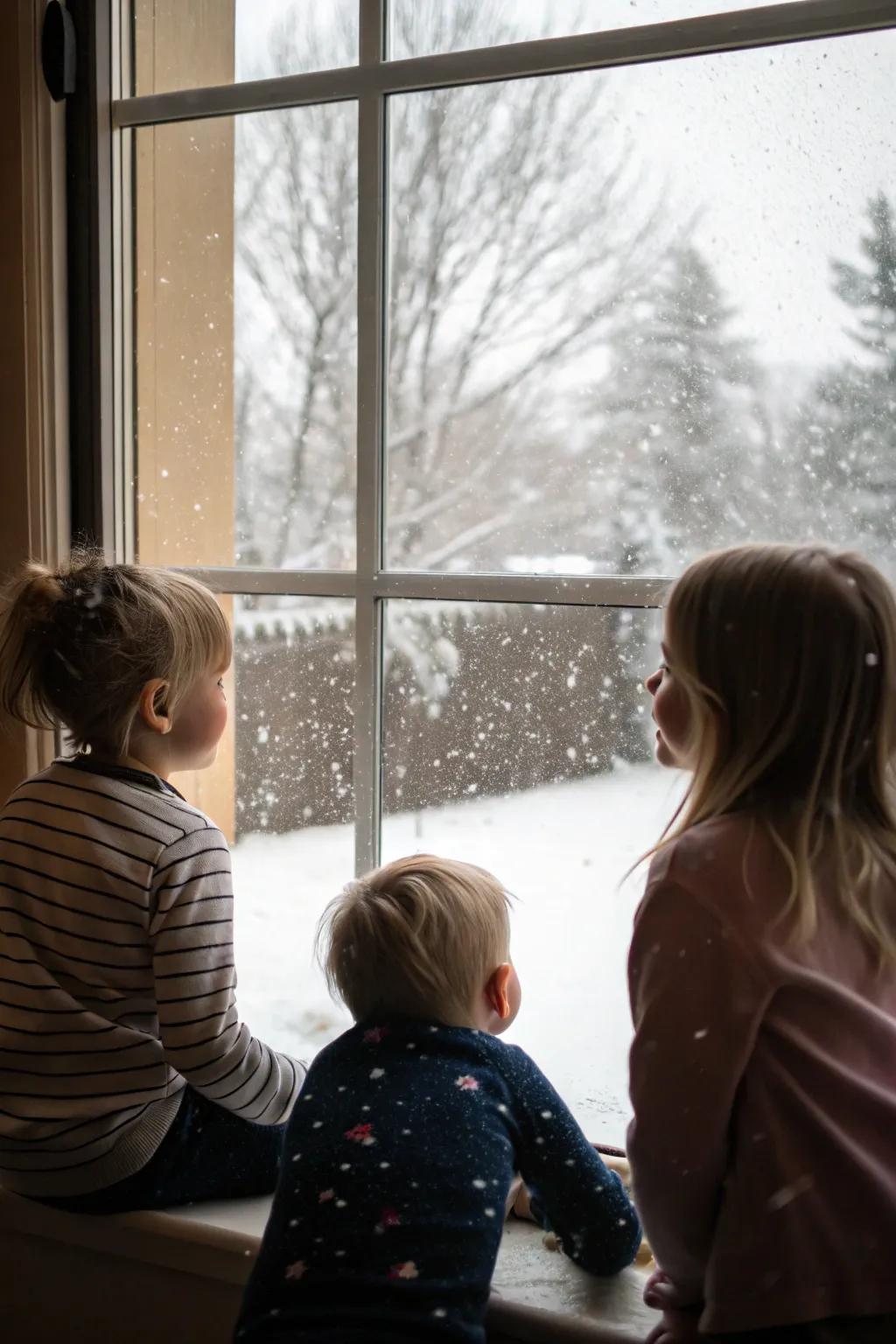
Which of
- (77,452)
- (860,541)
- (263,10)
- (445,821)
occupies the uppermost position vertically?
(263,10)

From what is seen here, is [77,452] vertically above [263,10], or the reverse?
[263,10]

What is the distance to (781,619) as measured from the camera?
1.00 metres

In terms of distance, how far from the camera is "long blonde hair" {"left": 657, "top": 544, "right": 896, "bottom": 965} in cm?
100

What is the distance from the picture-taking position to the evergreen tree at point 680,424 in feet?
4.03

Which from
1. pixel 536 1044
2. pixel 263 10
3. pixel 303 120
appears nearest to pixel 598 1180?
pixel 536 1044

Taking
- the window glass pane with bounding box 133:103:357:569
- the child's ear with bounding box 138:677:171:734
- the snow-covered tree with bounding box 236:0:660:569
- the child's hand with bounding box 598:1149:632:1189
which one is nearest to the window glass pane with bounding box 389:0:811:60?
the snow-covered tree with bounding box 236:0:660:569

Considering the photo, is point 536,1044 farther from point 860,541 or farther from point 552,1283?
point 860,541

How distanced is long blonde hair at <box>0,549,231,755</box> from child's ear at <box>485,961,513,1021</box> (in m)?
0.45

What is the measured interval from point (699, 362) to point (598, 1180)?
81 centimetres

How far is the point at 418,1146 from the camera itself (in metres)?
1.05

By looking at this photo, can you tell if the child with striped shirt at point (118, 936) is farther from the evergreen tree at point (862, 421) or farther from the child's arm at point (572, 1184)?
the evergreen tree at point (862, 421)

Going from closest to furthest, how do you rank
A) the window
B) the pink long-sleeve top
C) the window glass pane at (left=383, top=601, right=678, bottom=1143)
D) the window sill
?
the pink long-sleeve top < the window sill < the window < the window glass pane at (left=383, top=601, right=678, bottom=1143)

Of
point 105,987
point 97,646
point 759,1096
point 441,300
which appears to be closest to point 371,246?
point 441,300

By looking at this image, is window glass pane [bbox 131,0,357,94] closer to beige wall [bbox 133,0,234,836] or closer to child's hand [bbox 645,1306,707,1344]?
beige wall [bbox 133,0,234,836]
